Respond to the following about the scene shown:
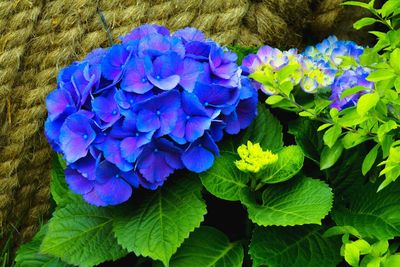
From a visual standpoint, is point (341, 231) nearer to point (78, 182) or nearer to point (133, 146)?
point (133, 146)

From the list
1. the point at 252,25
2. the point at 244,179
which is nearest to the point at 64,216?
the point at 244,179

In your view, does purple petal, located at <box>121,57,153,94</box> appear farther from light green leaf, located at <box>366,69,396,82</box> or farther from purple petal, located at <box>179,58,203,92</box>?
light green leaf, located at <box>366,69,396,82</box>

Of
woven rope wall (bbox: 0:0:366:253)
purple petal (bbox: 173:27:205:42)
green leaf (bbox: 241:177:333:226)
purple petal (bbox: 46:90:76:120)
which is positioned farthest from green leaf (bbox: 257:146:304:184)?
woven rope wall (bbox: 0:0:366:253)

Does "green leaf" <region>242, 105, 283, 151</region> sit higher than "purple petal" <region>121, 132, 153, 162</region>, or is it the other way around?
"purple petal" <region>121, 132, 153, 162</region>

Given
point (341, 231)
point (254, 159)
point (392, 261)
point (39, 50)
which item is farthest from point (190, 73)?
point (39, 50)

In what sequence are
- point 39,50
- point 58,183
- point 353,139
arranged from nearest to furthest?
point 353,139 → point 58,183 → point 39,50
